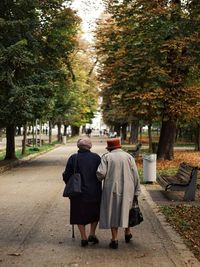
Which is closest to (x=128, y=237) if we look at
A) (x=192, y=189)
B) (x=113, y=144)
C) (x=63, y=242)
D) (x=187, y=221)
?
(x=63, y=242)

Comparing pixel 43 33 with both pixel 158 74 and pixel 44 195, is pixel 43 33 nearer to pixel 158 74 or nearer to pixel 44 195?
pixel 158 74

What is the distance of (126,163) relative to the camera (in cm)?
808

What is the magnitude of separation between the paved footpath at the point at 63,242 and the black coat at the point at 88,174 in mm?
776

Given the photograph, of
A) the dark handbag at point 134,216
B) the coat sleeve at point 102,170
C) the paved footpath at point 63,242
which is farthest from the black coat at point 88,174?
the paved footpath at point 63,242

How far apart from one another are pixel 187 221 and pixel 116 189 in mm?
2942

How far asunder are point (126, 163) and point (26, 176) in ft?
41.4

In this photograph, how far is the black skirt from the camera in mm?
8078

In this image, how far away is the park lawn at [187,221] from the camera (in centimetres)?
840

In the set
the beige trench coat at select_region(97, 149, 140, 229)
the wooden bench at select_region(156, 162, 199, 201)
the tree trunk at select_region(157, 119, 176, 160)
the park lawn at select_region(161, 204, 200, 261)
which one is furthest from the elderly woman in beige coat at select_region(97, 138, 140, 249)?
the tree trunk at select_region(157, 119, 176, 160)

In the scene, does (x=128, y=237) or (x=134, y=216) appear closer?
(x=134, y=216)

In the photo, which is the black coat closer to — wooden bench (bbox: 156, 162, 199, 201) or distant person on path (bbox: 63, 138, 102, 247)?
distant person on path (bbox: 63, 138, 102, 247)

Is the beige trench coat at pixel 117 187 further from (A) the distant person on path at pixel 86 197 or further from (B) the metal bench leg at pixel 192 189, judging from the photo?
(B) the metal bench leg at pixel 192 189

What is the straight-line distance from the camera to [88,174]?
26.7 ft

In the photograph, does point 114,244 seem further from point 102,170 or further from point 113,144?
point 113,144
